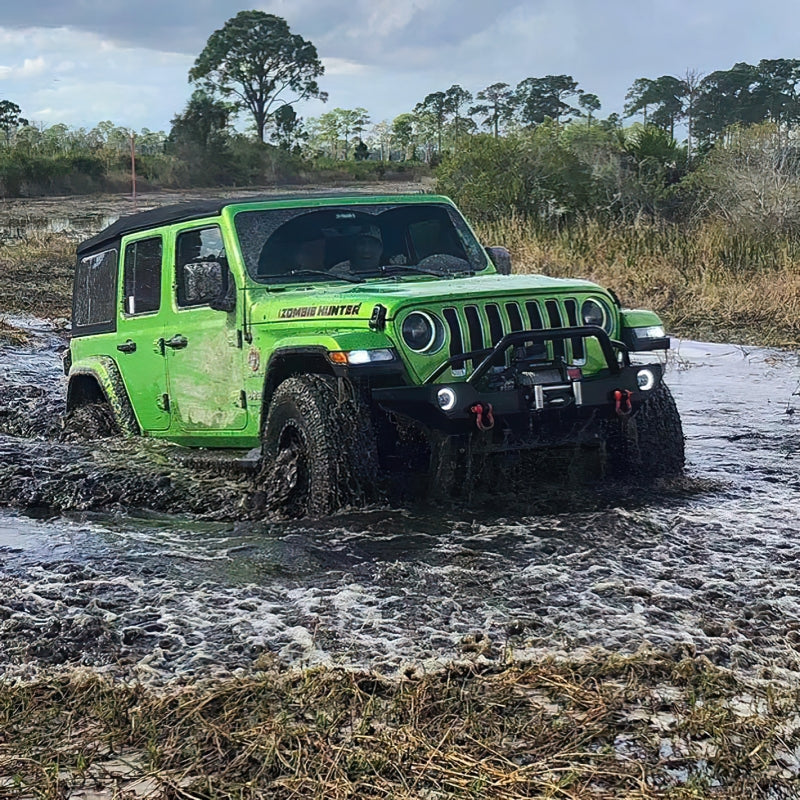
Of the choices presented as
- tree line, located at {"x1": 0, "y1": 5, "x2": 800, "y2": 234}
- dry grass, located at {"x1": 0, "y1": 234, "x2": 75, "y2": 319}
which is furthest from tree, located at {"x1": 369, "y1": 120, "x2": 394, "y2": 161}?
dry grass, located at {"x1": 0, "y1": 234, "x2": 75, "y2": 319}

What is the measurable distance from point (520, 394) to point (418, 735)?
243 cm

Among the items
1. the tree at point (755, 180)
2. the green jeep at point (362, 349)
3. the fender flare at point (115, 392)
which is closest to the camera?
the green jeep at point (362, 349)

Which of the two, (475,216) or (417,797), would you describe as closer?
(417,797)

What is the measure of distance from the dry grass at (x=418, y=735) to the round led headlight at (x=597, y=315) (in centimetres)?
239

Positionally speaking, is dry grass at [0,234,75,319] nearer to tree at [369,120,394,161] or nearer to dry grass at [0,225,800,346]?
dry grass at [0,225,800,346]

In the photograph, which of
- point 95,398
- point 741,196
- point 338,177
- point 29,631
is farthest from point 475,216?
point 338,177

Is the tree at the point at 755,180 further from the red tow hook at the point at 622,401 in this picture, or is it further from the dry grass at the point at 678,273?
the red tow hook at the point at 622,401

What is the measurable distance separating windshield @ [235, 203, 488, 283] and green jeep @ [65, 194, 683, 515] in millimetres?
12

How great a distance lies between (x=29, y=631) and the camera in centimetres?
473

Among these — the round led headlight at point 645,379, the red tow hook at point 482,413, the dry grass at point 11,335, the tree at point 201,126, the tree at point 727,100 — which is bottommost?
the dry grass at point 11,335

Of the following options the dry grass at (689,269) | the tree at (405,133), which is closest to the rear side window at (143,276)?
the dry grass at (689,269)

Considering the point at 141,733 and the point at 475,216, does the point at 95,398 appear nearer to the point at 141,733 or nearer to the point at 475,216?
the point at 141,733

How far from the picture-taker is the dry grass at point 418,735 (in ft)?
10.6

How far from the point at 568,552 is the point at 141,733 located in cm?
253
